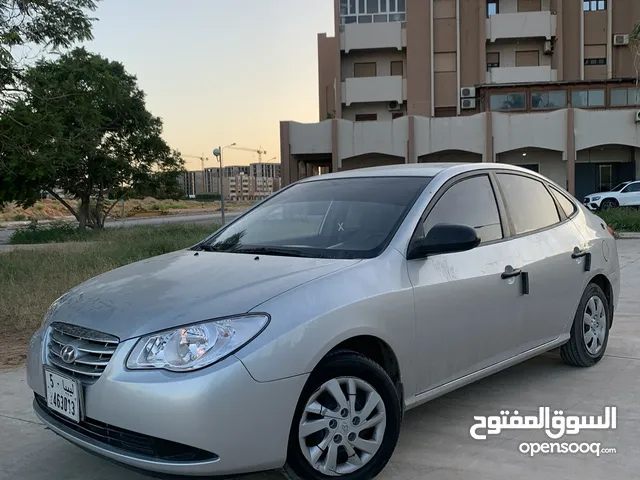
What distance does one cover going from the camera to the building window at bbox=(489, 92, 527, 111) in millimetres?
32156

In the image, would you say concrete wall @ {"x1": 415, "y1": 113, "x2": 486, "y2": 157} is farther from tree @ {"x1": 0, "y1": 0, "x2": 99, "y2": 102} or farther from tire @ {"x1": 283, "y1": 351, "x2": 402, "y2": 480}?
tire @ {"x1": 283, "y1": 351, "x2": 402, "y2": 480}

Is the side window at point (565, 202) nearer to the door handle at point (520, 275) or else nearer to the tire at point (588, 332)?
the tire at point (588, 332)

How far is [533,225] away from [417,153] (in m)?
27.2

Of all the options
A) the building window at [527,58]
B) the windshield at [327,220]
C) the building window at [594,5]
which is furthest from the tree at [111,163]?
the building window at [594,5]

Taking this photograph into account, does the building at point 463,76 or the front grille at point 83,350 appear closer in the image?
the front grille at point 83,350

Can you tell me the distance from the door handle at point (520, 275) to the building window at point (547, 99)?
30199 millimetres

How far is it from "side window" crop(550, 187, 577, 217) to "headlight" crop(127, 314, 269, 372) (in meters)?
3.28

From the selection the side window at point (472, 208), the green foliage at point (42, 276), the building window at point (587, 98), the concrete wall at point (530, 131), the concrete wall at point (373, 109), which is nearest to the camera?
the side window at point (472, 208)

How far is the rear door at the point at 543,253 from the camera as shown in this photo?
4.36m

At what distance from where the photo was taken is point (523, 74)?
3678cm

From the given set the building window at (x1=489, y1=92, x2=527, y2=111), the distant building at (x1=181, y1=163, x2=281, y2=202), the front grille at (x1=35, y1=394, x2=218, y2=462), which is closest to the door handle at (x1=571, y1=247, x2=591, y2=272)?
the front grille at (x1=35, y1=394, x2=218, y2=462)

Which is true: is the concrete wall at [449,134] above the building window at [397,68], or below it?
below

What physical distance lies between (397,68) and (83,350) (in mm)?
38203

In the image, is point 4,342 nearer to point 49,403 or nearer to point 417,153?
point 49,403
